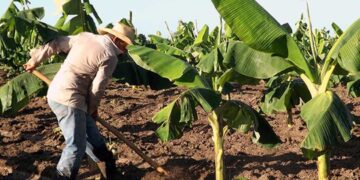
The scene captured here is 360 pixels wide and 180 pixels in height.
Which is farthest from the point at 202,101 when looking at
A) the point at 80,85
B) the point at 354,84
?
the point at 354,84

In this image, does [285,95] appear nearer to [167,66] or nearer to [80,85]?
[167,66]

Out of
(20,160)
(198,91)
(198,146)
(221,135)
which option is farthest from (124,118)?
(198,91)

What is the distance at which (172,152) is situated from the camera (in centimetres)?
666

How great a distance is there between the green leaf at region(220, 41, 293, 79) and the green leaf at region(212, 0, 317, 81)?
0.45 feet

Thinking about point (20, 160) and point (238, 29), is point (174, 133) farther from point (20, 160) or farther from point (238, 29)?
point (20, 160)

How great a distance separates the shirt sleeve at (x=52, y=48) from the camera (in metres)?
5.23

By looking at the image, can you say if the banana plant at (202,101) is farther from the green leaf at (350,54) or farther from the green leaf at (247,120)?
the green leaf at (350,54)

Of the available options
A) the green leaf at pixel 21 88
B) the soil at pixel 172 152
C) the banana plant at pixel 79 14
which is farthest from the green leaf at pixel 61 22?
the soil at pixel 172 152

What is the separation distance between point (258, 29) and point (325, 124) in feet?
3.23

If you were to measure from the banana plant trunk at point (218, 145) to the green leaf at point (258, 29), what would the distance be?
1.05 meters

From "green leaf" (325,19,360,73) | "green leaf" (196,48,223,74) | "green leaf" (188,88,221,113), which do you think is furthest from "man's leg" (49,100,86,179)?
"green leaf" (325,19,360,73)

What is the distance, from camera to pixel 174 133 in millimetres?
5016

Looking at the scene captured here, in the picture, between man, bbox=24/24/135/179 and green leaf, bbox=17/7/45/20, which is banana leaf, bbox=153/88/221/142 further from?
green leaf, bbox=17/7/45/20

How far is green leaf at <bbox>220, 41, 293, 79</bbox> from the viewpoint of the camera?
475cm
